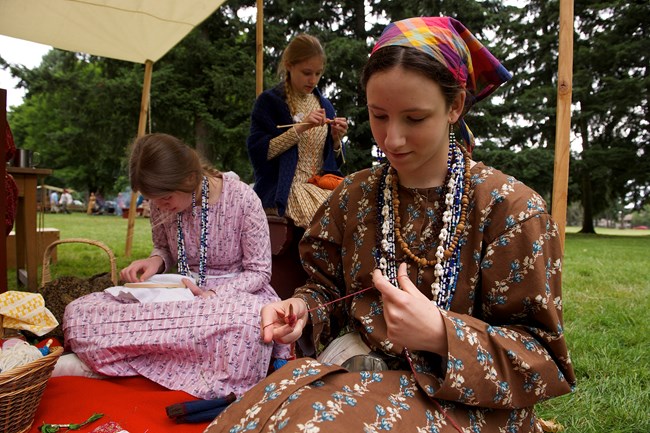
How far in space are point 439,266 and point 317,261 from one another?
453mm

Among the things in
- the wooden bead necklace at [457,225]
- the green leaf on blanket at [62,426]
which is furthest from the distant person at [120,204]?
the wooden bead necklace at [457,225]

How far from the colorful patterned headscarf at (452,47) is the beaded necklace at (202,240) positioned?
151 centimetres

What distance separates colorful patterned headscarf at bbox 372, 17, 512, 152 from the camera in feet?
3.88

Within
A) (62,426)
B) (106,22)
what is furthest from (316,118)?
(106,22)

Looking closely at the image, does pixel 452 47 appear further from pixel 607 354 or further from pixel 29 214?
pixel 29 214

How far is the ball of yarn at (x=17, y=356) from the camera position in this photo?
1743mm

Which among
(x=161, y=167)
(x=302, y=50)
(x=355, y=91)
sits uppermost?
(x=355, y=91)

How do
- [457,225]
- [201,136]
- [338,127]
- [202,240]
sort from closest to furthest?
[457,225], [202,240], [338,127], [201,136]

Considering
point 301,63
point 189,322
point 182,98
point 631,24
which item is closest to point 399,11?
point 182,98

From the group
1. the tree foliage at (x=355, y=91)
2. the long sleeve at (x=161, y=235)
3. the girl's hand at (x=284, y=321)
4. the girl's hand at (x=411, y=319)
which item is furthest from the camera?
the tree foliage at (x=355, y=91)

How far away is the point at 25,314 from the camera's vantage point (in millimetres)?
2059

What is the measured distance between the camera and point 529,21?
13242mm

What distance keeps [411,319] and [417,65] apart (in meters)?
0.58

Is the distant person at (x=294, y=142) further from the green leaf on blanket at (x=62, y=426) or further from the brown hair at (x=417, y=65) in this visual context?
the brown hair at (x=417, y=65)
